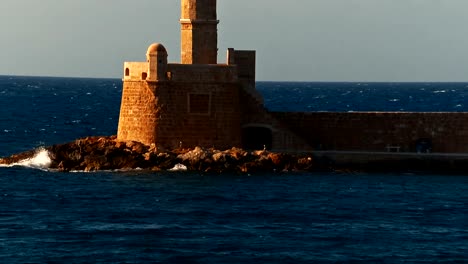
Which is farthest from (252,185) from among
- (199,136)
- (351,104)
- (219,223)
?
(351,104)

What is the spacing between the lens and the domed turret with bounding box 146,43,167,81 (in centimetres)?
4806

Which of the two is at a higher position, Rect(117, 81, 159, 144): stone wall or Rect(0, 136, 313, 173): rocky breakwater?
Rect(117, 81, 159, 144): stone wall

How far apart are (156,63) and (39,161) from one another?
6.38m

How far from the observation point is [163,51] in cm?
4838

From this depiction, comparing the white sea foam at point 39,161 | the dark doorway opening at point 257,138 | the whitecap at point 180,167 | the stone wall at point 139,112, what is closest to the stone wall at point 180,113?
the stone wall at point 139,112

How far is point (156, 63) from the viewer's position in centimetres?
4806

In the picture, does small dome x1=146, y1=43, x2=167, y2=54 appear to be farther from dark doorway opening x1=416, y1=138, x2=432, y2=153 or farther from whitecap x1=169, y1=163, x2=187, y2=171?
dark doorway opening x1=416, y1=138, x2=432, y2=153

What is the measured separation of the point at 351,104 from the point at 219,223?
70521 mm

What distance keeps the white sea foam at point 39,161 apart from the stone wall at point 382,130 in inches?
360

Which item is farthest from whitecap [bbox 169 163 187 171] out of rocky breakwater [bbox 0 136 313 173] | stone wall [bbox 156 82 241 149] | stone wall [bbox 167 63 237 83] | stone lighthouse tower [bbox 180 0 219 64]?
stone lighthouse tower [bbox 180 0 219 64]

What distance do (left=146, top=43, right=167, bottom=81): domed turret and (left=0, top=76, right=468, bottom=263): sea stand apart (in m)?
3.79

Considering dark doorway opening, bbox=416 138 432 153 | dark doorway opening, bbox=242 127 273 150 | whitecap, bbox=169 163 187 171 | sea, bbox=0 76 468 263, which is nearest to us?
sea, bbox=0 76 468 263

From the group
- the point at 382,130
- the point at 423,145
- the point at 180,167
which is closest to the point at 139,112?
the point at 180,167

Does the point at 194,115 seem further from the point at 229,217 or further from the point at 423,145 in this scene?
the point at 229,217
